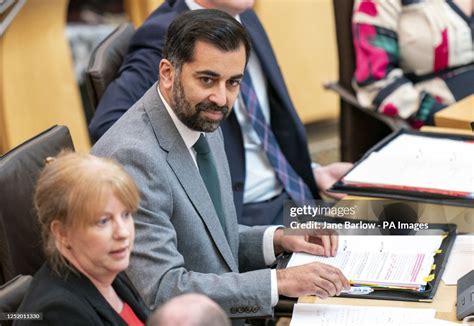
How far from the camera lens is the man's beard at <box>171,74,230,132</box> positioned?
7.10 ft

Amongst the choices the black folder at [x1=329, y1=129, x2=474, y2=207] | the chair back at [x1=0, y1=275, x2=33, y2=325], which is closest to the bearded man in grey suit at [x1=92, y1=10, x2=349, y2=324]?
the chair back at [x1=0, y1=275, x2=33, y2=325]

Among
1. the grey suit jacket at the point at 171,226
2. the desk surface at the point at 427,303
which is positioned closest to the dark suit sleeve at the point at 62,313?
the grey suit jacket at the point at 171,226

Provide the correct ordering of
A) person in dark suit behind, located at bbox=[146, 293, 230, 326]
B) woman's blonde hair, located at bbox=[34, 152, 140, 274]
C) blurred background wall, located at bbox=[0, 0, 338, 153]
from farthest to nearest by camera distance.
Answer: blurred background wall, located at bbox=[0, 0, 338, 153] < woman's blonde hair, located at bbox=[34, 152, 140, 274] < person in dark suit behind, located at bbox=[146, 293, 230, 326]

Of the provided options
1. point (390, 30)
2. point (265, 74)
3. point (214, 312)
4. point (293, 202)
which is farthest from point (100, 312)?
point (390, 30)

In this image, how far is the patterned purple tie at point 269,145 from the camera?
3.04 m

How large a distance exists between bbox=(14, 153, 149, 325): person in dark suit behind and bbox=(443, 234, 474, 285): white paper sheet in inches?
35.3

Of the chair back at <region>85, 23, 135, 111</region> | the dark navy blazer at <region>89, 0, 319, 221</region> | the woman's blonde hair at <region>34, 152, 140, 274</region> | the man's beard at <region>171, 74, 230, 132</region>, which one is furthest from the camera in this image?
the chair back at <region>85, 23, 135, 111</region>

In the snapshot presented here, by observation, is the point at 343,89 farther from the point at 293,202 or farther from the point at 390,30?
the point at 293,202

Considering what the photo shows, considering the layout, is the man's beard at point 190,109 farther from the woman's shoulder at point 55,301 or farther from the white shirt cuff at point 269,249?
the woman's shoulder at point 55,301

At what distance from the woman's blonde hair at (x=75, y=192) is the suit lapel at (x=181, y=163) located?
0.43 m

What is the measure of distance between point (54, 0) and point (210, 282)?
8.64ft

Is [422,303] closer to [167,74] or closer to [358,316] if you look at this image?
[358,316]

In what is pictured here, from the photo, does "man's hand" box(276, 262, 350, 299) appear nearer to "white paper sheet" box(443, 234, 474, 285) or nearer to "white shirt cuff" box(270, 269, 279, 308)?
"white shirt cuff" box(270, 269, 279, 308)

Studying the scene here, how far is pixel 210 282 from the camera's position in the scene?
6.91ft
